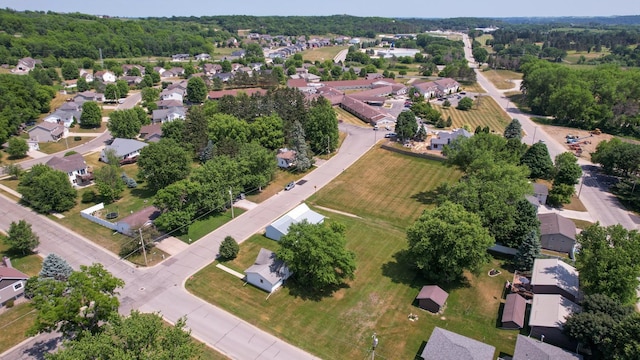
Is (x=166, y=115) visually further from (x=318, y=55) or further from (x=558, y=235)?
(x=318, y=55)

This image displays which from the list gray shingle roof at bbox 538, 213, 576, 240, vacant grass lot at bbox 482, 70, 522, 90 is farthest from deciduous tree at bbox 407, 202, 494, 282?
vacant grass lot at bbox 482, 70, 522, 90

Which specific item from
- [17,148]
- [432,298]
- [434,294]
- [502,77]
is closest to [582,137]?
[434,294]

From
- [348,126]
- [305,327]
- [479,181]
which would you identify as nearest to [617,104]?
[348,126]

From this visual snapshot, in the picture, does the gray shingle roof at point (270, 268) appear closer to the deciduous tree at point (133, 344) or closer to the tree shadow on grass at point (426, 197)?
the deciduous tree at point (133, 344)

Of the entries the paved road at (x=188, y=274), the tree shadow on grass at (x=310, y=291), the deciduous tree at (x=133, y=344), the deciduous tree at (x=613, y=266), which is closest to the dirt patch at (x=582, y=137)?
the deciduous tree at (x=613, y=266)

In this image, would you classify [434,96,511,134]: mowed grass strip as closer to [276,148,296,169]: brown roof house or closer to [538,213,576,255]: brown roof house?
[276,148,296,169]: brown roof house

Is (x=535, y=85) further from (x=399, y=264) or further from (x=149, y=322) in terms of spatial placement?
(x=149, y=322)

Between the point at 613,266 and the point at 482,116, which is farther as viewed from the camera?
the point at 482,116
